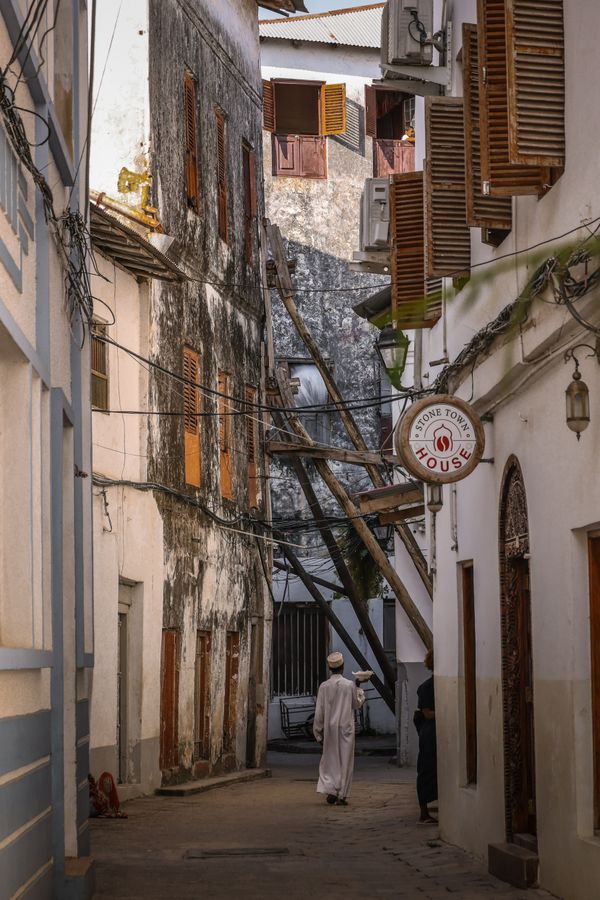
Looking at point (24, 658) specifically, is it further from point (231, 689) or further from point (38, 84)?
point (231, 689)

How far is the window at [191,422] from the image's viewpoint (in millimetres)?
21188

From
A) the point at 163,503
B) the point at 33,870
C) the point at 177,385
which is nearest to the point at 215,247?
the point at 177,385

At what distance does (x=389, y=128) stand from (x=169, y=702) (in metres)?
19.8

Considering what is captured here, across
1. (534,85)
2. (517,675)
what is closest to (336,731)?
(517,675)

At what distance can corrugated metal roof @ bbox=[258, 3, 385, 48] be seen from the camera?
33969mm

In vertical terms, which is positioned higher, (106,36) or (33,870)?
(106,36)

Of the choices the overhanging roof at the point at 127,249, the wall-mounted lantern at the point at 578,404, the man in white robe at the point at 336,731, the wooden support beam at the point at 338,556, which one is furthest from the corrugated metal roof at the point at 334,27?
the wall-mounted lantern at the point at 578,404

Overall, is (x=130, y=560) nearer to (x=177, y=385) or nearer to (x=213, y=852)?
(x=177, y=385)

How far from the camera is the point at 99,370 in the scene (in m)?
18.0

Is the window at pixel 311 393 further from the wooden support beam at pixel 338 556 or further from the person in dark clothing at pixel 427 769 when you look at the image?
the person in dark clothing at pixel 427 769

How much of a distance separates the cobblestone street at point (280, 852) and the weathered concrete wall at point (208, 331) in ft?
11.4

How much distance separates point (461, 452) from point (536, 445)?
3.03ft

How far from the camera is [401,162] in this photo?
35.8 m

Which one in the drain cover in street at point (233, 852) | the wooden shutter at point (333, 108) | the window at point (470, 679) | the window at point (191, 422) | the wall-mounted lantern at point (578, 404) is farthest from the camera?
the wooden shutter at point (333, 108)
